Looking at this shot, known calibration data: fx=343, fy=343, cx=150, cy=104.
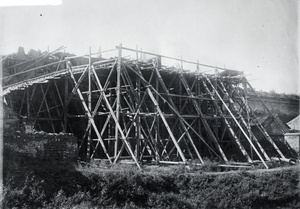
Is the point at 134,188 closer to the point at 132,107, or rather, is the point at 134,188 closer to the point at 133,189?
the point at 133,189

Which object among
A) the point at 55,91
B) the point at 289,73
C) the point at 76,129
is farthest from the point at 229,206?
the point at 55,91

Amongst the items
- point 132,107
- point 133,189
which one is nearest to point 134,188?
point 133,189

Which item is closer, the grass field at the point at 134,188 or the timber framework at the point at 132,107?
the grass field at the point at 134,188

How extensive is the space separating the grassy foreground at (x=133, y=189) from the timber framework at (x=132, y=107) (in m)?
2.84

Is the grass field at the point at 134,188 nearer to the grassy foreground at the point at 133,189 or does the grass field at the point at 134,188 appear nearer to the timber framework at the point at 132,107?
the grassy foreground at the point at 133,189

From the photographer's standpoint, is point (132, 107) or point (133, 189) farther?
point (132, 107)

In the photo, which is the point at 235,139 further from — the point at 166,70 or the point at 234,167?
the point at 166,70

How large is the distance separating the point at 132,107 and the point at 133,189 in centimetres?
629

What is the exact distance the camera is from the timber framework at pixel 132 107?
16.4m

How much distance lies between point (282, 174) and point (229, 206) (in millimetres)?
4154

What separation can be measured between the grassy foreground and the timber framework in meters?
2.84

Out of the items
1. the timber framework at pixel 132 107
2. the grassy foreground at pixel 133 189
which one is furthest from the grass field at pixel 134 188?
the timber framework at pixel 132 107

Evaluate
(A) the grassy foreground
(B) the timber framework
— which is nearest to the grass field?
(A) the grassy foreground

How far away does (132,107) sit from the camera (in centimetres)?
1695
